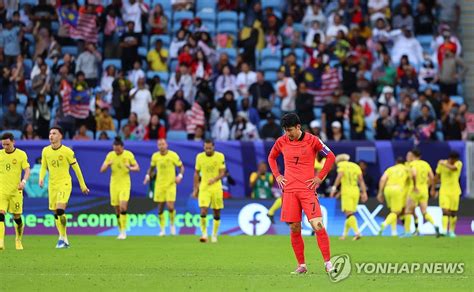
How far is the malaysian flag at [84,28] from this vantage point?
110 feet

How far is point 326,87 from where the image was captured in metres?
32.1

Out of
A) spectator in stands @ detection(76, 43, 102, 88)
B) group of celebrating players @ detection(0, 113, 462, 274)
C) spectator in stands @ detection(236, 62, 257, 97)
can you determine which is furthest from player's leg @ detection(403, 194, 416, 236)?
spectator in stands @ detection(76, 43, 102, 88)

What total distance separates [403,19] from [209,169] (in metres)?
11.1

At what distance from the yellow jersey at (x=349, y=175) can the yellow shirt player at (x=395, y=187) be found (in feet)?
2.54

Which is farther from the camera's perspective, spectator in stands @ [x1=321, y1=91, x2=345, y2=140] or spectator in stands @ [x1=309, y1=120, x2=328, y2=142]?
spectator in stands @ [x1=321, y1=91, x2=345, y2=140]

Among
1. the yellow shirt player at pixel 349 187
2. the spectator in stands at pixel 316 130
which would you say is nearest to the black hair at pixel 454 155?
the yellow shirt player at pixel 349 187

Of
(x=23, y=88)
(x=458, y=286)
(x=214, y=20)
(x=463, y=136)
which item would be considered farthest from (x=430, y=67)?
(x=458, y=286)

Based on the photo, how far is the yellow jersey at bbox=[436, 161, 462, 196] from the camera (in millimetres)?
28234

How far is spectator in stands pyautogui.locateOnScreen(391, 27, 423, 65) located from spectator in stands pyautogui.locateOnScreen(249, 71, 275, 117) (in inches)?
189

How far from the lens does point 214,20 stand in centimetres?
3494

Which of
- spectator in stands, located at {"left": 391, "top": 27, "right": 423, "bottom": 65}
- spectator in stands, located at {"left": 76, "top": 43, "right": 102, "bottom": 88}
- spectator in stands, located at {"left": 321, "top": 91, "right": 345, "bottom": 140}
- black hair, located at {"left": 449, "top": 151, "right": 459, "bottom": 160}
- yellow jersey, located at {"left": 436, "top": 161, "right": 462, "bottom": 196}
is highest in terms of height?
spectator in stands, located at {"left": 391, "top": 27, "right": 423, "bottom": 65}

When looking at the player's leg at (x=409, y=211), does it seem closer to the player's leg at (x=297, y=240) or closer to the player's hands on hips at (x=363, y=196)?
the player's hands on hips at (x=363, y=196)

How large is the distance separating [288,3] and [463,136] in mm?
8228

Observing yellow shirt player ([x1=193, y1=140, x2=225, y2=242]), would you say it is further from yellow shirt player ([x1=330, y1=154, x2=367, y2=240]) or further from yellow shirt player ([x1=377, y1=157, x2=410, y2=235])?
yellow shirt player ([x1=377, y1=157, x2=410, y2=235])
